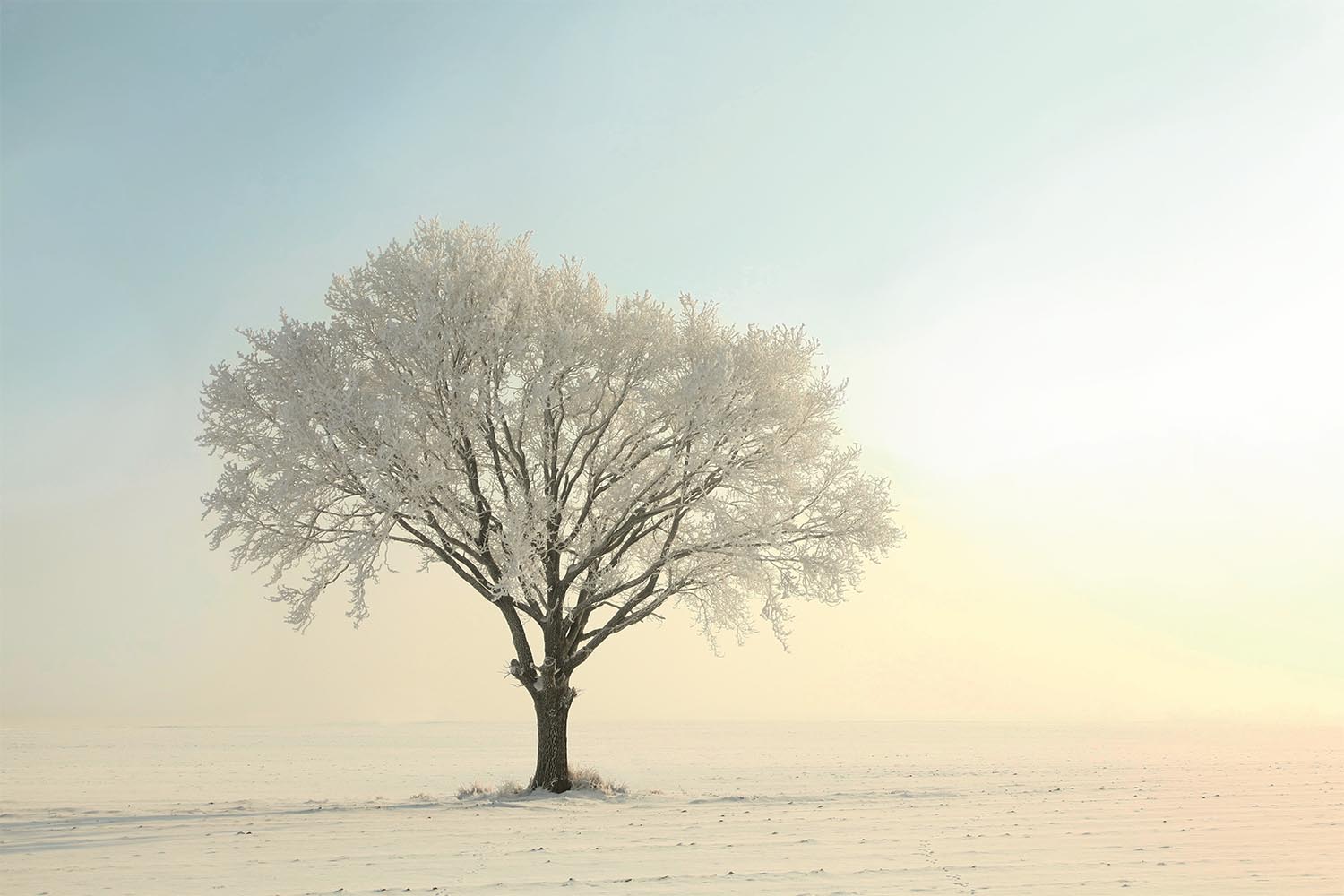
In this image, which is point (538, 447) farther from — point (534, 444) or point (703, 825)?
point (703, 825)

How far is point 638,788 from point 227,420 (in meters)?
12.2

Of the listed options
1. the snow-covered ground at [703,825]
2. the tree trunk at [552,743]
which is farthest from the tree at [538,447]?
the snow-covered ground at [703,825]

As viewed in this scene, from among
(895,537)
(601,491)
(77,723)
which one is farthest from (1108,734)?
(77,723)

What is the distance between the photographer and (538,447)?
22234 mm

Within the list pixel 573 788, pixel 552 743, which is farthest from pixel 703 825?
pixel 552 743

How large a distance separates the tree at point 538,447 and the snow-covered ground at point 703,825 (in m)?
4.29

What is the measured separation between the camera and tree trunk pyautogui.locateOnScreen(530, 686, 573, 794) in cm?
2172

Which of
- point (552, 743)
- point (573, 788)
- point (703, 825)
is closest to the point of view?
point (703, 825)

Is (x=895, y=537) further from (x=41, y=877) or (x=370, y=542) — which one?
(x=41, y=877)

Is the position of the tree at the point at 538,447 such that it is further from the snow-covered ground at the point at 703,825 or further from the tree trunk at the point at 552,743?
the snow-covered ground at the point at 703,825

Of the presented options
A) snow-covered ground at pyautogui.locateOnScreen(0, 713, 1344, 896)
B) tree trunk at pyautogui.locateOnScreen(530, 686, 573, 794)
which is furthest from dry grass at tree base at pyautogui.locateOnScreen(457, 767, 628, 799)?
snow-covered ground at pyautogui.locateOnScreen(0, 713, 1344, 896)

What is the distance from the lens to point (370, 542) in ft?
66.1

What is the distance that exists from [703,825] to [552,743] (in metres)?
6.86

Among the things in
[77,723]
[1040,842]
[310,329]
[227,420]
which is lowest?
[1040,842]
